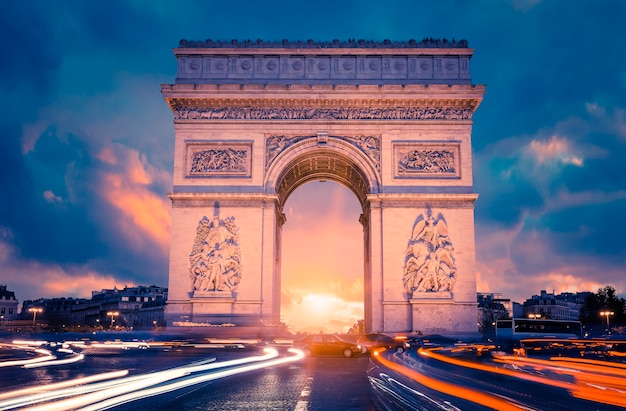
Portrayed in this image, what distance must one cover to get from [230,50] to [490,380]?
80.5 feet

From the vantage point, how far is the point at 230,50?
32562 millimetres

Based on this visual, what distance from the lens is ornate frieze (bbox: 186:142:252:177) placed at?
104 feet

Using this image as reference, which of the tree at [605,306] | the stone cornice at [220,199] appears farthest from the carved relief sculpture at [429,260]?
the tree at [605,306]

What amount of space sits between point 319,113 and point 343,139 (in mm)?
1876

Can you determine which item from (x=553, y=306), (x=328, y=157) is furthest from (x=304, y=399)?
(x=553, y=306)

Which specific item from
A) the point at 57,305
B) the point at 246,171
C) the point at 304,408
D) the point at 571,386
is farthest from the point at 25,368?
the point at 57,305

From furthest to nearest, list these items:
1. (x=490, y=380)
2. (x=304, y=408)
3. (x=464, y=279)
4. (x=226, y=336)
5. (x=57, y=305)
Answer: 1. (x=57, y=305)
2. (x=464, y=279)
3. (x=226, y=336)
4. (x=490, y=380)
5. (x=304, y=408)

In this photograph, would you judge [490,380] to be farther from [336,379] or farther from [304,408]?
[304,408]

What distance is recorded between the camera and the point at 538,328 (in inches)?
1419

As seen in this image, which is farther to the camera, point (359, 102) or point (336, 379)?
point (359, 102)

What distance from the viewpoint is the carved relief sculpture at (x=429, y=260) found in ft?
98.5

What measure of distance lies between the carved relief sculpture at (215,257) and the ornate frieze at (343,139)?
3928 millimetres

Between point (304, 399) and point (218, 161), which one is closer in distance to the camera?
point (304, 399)

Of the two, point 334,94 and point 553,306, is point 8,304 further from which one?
point 334,94
